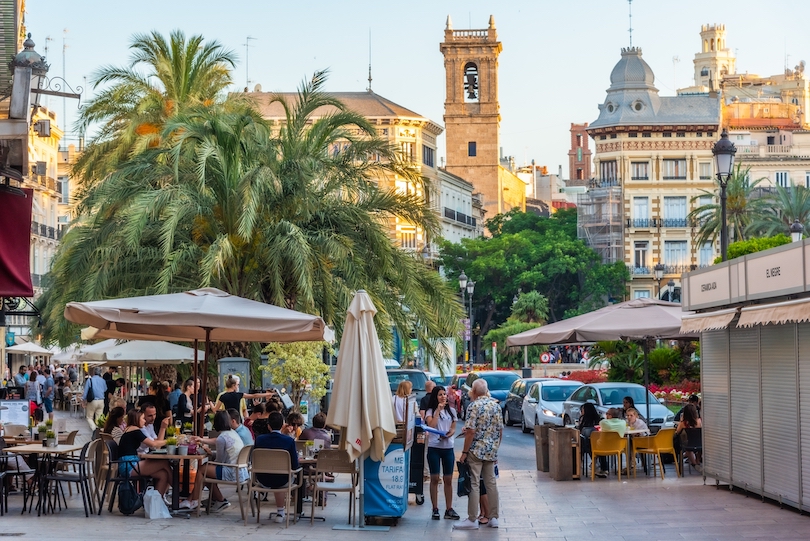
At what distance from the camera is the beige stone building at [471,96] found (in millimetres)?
121250

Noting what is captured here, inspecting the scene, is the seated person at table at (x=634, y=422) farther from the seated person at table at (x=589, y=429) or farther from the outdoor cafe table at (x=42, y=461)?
the outdoor cafe table at (x=42, y=461)

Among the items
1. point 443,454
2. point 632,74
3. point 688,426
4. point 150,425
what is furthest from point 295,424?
point 632,74

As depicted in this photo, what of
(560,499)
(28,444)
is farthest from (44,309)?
(560,499)

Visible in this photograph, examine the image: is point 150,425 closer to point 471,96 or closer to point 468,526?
point 468,526

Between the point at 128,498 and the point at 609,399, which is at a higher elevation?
the point at 609,399

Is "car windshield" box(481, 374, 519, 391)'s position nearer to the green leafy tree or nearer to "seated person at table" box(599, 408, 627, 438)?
the green leafy tree

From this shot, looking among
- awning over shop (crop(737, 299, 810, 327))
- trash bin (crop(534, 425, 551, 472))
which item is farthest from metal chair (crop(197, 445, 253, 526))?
trash bin (crop(534, 425, 551, 472))

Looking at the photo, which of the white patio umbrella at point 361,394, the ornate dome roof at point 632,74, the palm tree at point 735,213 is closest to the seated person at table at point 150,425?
the white patio umbrella at point 361,394

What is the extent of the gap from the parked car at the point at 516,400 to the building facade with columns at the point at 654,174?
58.6 meters

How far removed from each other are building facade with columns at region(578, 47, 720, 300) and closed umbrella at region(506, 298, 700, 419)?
235 ft

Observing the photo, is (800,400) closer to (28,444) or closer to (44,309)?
(28,444)

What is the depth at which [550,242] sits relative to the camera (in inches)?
3826

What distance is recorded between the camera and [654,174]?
312 ft

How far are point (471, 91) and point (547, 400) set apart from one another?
92.9m
